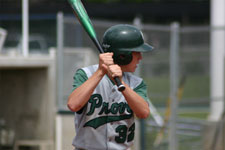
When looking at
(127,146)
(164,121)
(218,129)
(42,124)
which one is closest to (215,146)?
(218,129)

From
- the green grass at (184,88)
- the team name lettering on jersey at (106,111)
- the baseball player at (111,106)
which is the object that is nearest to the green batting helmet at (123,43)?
the baseball player at (111,106)

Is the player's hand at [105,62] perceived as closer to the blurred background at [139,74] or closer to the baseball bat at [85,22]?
the baseball bat at [85,22]

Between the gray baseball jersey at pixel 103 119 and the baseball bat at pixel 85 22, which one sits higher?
the baseball bat at pixel 85 22

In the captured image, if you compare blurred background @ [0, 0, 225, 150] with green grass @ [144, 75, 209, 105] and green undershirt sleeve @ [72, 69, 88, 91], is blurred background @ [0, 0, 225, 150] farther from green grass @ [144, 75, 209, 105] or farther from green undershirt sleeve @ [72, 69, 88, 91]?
green undershirt sleeve @ [72, 69, 88, 91]

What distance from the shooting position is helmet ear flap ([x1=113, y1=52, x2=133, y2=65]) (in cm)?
379

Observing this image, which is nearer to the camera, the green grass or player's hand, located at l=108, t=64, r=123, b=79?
player's hand, located at l=108, t=64, r=123, b=79

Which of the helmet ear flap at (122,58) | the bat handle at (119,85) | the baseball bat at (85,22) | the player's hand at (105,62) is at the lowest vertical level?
the bat handle at (119,85)

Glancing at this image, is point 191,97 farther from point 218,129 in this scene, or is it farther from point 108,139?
point 108,139

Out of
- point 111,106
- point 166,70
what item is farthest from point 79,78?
point 166,70

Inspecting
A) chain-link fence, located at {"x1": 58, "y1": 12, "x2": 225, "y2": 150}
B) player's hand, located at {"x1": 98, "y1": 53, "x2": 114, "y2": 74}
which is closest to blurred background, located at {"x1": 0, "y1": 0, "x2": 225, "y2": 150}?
chain-link fence, located at {"x1": 58, "y1": 12, "x2": 225, "y2": 150}

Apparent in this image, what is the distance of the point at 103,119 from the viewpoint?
382 centimetres

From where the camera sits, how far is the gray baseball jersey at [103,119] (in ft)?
12.5

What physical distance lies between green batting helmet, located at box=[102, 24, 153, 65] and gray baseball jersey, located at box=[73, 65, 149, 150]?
0.59 ft

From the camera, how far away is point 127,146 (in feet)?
12.8
